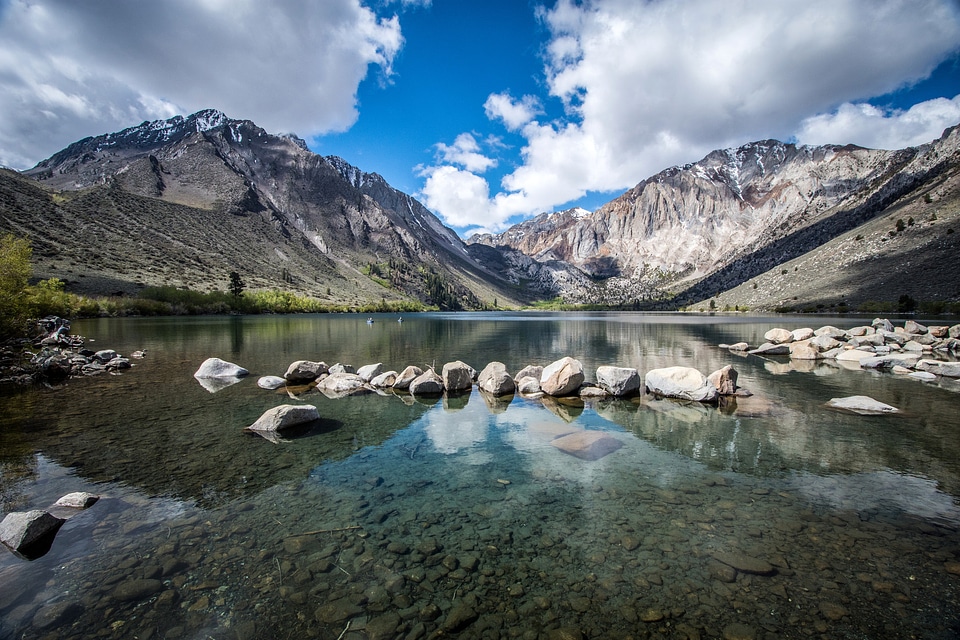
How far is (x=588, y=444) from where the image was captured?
15.2m

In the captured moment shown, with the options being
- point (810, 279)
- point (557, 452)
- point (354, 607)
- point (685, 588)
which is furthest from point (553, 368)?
point (810, 279)

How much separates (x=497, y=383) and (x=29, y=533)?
1942cm

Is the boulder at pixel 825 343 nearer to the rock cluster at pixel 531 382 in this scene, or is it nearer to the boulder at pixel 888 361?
the boulder at pixel 888 361

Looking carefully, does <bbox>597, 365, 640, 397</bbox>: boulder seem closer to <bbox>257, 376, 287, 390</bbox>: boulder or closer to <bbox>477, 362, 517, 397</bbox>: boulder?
<bbox>477, 362, 517, 397</bbox>: boulder

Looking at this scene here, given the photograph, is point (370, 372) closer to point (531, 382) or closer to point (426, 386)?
point (426, 386)

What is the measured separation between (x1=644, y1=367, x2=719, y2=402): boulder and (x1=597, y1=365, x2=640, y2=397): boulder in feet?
3.87

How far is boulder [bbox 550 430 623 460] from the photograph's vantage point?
14.3 m

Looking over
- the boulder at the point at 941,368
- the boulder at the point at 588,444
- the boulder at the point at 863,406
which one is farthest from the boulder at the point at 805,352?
the boulder at the point at 588,444

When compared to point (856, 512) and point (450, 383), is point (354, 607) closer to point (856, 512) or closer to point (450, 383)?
point (856, 512)

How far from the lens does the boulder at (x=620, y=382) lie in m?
23.1

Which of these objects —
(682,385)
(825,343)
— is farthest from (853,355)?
(682,385)

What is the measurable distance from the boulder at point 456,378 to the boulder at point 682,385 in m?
11.7

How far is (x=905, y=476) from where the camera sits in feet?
40.1

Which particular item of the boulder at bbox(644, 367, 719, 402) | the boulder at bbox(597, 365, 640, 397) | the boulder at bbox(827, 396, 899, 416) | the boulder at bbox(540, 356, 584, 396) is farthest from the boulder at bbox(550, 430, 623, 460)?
the boulder at bbox(827, 396, 899, 416)
